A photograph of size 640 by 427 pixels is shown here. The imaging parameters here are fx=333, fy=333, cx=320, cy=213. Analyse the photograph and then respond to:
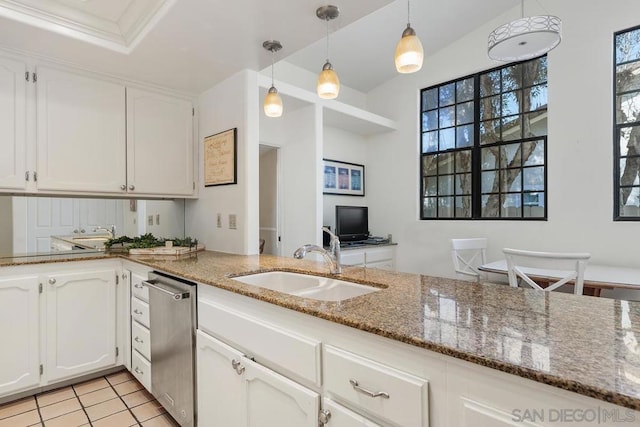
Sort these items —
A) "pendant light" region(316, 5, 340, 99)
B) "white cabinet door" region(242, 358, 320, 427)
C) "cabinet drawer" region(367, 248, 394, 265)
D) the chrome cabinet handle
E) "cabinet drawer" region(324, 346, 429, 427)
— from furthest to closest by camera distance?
"cabinet drawer" region(367, 248, 394, 265), "pendant light" region(316, 5, 340, 99), the chrome cabinet handle, "white cabinet door" region(242, 358, 320, 427), "cabinet drawer" region(324, 346, 429, 427)

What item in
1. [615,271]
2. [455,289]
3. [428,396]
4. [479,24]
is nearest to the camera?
[428,396]

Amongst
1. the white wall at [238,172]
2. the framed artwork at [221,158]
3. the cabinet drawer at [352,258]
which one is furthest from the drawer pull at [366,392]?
the cabinet drawer at [352,258]

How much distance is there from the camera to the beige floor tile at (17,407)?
199 centimetres

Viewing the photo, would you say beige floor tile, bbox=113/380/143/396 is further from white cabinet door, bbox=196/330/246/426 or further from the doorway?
the doorway

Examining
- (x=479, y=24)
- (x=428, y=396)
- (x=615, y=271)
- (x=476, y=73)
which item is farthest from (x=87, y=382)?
(x=479, y=24)

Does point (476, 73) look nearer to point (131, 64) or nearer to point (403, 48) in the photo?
point (403, 48)

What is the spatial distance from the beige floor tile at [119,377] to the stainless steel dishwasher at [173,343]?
1.83 feet

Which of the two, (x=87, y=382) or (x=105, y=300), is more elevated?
(x=105, y=300)

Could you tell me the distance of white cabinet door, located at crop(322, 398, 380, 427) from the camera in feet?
3.00

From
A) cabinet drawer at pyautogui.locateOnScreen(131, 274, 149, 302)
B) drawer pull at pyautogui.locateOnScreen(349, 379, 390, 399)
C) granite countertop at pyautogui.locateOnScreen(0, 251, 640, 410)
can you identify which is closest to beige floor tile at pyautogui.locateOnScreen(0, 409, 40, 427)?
cabinet drawer at pyautogui.locateOnScreen(131, 274, 149, 302)

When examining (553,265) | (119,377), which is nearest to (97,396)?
(119,377)

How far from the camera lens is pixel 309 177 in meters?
3.48

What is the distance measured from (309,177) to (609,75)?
299cm

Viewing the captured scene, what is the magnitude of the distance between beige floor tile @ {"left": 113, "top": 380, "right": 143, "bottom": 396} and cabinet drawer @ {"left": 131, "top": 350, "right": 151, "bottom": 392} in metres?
0.09
